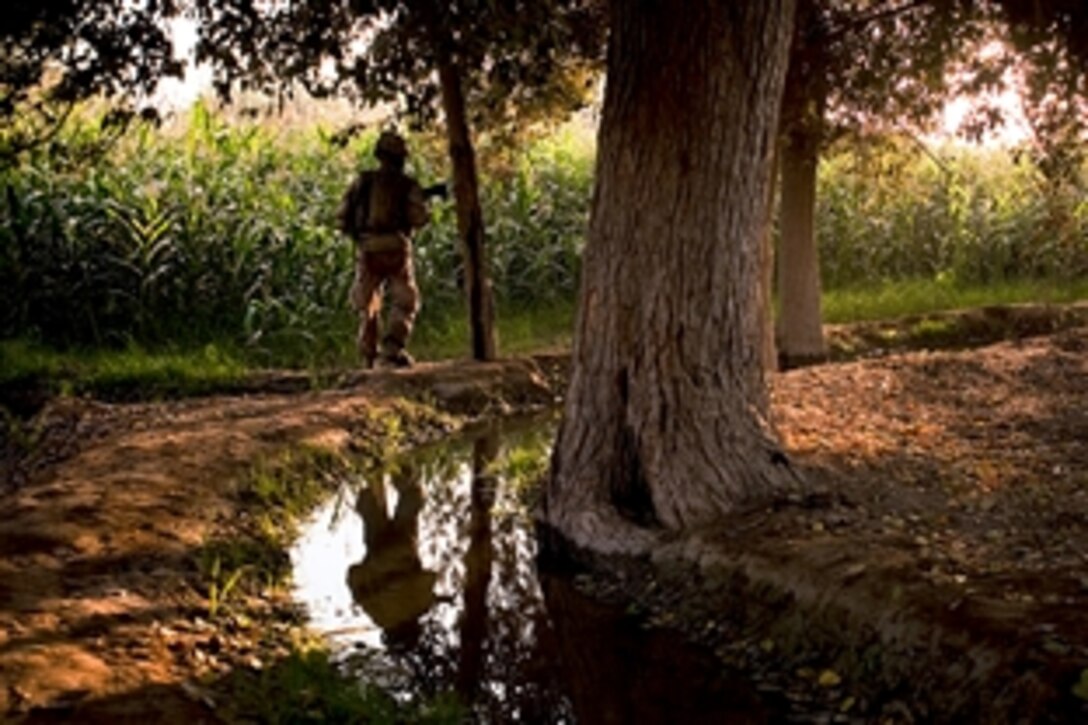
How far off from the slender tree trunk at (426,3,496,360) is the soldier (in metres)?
0.38

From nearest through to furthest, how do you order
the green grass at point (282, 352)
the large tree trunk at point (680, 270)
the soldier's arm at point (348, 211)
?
the large tree trunk at point (680, 270) → the soldier's arm at point (348, 211) → the green grass at point (282, 352)

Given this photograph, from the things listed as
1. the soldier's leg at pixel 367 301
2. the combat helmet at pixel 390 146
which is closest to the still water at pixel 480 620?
the soldier's leg at pixel 367 301

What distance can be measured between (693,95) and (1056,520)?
2.89 m

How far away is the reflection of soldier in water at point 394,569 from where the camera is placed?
6.75 m

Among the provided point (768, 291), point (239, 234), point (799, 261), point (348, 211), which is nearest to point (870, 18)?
point (768, 291)

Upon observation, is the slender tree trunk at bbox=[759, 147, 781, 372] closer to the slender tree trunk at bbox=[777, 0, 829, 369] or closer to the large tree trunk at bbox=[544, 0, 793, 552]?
the slender tree trunk at bbox=[777, 0, 829, 369]

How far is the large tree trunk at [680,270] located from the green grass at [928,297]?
9.88 m

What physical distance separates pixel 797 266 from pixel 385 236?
450 cm

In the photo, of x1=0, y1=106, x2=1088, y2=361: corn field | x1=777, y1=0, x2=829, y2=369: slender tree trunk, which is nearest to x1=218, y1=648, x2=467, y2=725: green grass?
x1=0, y1=106, x2=1088, y2=361: corn field

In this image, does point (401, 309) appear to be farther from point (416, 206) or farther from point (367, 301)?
point (416, 206)

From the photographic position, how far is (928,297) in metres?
18.5

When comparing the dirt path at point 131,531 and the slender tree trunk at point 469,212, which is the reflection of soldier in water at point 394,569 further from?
the slender tree trunk at point 469,212

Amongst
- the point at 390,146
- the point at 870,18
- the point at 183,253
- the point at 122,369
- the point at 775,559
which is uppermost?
the point at 870,18

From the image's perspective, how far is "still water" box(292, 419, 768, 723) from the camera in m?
5.69
